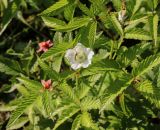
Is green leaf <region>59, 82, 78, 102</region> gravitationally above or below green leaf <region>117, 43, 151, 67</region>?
below

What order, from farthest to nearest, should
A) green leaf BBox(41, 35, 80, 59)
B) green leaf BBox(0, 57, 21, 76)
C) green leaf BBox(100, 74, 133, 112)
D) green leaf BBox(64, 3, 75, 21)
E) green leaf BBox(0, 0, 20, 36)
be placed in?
green leaf BBox(0, 0, 20, 36), green leaf BBox(0, 57, 21, 76), green leaf BBox(64, 3, 75, 21), green leaf BBox(41, 35, 80, 59), green leaf BBox(100, 74, 133, 112)

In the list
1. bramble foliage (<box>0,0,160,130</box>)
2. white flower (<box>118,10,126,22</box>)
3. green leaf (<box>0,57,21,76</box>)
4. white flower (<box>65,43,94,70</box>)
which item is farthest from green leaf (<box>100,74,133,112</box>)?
green leaf (<box>0,57,21,76</box>)

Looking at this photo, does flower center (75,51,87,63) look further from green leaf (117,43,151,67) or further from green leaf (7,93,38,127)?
green leaf (7,93,38,127)

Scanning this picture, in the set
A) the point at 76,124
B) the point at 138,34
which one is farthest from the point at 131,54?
the point at 76,124

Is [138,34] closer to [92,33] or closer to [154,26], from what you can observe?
[154,26]

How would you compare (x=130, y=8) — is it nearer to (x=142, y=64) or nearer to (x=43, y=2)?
(x=142, y=64)

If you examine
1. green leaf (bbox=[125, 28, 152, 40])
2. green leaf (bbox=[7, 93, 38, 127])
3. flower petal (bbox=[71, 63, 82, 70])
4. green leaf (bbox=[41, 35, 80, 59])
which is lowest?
green leaf (bbox=[7, 93, 38, 127])

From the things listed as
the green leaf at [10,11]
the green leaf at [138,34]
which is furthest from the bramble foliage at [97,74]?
the green leaf at [10,11]

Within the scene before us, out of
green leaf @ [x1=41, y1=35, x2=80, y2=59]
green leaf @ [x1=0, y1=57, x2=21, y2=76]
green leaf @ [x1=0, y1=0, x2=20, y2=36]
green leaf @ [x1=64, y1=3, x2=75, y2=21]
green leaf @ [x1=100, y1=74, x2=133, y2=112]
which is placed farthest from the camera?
green leaf @ [x1=0, y1=0, x2=20, y2=36]
